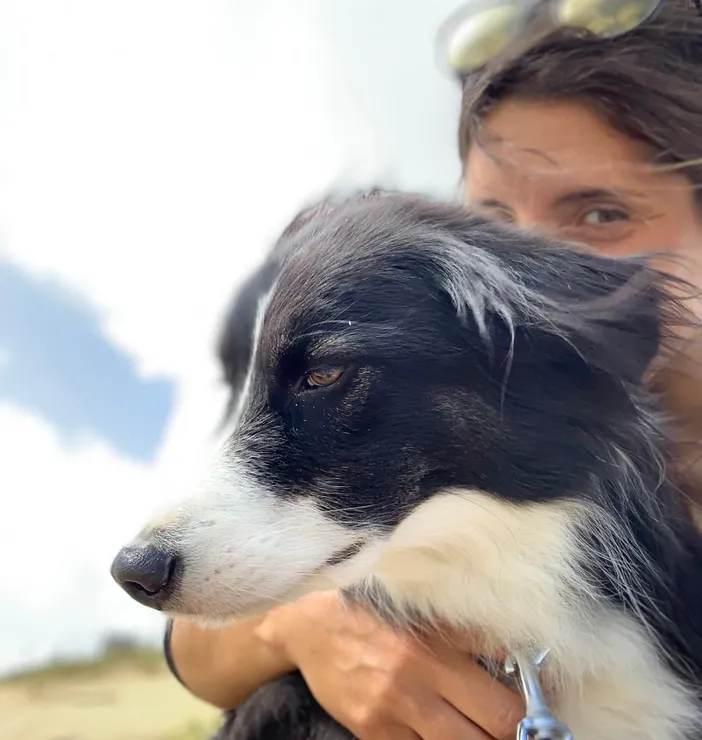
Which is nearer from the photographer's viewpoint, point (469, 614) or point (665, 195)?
point (469, 614)

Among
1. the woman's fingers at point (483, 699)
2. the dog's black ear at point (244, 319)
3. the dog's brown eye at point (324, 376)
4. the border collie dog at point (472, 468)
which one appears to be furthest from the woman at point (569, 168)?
the dog's brown eye at point (324, 376)

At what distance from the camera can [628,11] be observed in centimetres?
149

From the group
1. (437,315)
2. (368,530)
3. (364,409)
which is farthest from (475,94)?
(368,530)

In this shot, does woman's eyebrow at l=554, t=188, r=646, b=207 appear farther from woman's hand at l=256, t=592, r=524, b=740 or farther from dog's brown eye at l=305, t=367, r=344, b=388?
woman's hand at l=256, t=592, r=524, b=740

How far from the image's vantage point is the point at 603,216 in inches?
61.0

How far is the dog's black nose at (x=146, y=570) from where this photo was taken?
39.2 inches

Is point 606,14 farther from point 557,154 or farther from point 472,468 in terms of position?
point 472,468

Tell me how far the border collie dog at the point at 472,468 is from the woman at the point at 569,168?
0.86 ft

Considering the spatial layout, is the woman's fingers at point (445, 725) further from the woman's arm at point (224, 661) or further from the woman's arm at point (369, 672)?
the woman's arm at point (224, 661)

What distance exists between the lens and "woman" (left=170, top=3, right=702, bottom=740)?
4.71ft

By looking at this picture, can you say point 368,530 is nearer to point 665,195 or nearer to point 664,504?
→ point 664,504

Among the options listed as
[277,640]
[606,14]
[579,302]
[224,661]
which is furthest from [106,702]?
[606,14]

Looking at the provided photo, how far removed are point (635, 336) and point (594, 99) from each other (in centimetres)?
68

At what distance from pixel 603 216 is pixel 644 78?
0.29 m
